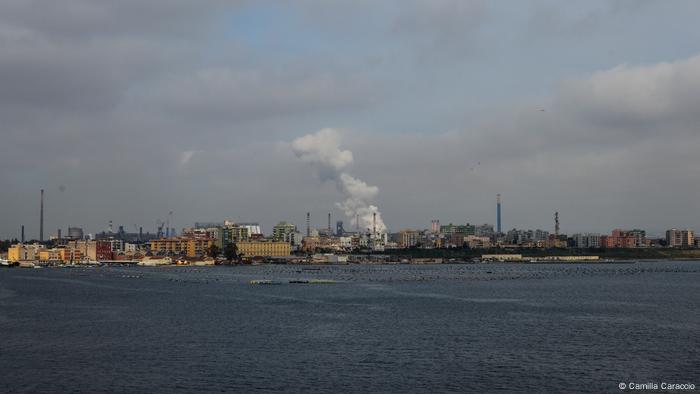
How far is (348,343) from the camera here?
45.3m

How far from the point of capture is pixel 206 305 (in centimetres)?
7256

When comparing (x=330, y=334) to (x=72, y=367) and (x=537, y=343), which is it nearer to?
(x=537, y=343)

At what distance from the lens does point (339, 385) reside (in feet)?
110

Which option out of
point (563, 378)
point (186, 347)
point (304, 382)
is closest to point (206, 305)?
point (186, 347)

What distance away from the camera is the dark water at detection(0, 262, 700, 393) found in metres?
34.5

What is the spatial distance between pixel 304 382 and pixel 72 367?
13107mm

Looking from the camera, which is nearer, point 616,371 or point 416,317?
point 616,371

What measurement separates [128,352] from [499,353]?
2180cm

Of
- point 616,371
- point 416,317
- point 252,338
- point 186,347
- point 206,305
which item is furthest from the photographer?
point 206,305

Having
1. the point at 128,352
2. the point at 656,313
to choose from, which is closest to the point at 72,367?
the point at 128,352

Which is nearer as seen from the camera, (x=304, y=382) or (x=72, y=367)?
(x=304, y=382)

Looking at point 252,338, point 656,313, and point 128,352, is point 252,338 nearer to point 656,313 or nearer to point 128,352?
point 128,352

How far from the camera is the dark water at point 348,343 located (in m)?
34.5

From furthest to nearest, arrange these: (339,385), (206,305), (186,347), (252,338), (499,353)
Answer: (206,305) < (252,338) < (186,347) < (499,353) < (339,385)
